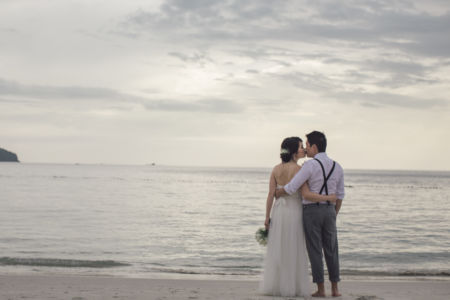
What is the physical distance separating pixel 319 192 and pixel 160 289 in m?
3.54

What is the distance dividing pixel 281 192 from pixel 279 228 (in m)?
0.56

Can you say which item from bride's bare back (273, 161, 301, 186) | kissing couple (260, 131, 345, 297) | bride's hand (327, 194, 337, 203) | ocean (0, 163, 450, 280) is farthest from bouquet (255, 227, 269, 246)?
ocean (0, 163, 450, 280)

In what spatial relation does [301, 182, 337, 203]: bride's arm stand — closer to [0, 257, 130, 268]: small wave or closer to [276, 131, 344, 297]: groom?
[276, 131, 344, 297]: groom

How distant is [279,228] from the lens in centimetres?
740

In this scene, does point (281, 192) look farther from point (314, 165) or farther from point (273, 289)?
point (273, 289)

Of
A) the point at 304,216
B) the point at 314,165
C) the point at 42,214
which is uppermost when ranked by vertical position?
the point at 314,165

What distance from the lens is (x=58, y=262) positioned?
543 inches

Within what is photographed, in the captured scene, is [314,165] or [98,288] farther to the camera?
[98,288]

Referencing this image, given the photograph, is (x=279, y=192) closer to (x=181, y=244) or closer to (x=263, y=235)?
(x=263, y=235)

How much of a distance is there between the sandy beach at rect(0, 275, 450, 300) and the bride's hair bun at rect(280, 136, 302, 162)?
2.17 meters

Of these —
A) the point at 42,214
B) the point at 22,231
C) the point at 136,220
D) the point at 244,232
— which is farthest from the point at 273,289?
the point at 42,214

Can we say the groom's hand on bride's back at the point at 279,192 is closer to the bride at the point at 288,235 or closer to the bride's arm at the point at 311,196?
the bride at the point at 288,235

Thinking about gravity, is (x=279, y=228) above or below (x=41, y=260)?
above

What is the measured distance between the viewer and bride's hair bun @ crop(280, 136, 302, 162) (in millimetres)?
7348
